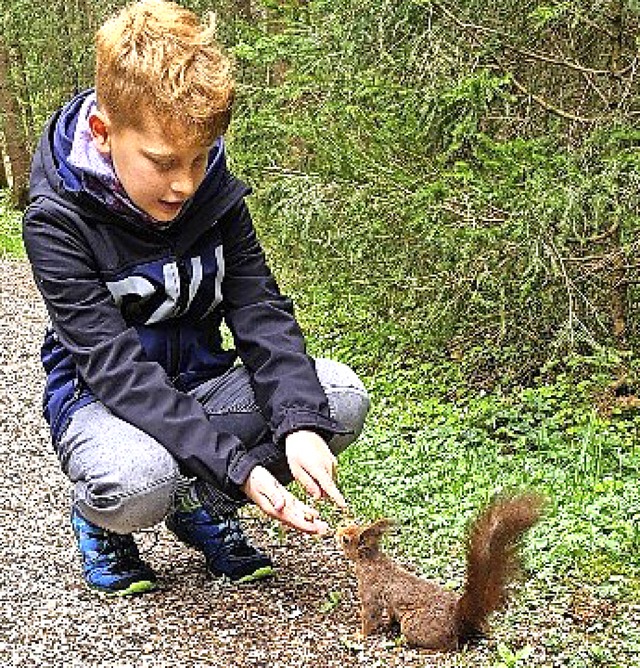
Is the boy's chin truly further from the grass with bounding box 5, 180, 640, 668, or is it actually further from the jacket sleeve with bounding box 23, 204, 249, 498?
the grass with bounding box 5, 180, 640, 668

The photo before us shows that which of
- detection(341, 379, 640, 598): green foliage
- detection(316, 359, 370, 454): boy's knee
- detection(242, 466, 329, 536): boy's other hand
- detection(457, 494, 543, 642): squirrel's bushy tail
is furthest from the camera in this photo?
detection(341, 379, 640, 598): green foliage

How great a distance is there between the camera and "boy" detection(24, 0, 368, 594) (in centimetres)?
303

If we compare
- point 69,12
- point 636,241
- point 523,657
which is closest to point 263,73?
point 636,241

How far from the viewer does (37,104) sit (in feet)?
74.6

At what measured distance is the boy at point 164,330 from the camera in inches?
119

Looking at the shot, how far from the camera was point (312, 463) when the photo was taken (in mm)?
3014

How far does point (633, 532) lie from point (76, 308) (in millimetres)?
1945

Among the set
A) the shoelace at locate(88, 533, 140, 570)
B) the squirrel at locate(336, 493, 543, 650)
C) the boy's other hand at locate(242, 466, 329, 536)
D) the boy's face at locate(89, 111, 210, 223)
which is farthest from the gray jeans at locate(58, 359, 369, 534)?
the boy's face at locate(89, 111, 210, 223)

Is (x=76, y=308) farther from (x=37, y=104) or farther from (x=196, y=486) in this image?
(x=37, y=104)

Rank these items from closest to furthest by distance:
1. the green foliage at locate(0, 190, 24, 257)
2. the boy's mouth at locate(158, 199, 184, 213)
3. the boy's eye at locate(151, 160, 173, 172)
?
the boy's eye at locate(151, 160, 173, 172) → the boy's mouth at locate(158, 199, 184, 213) → the green foliage at locate(0, 190, 24, 257)

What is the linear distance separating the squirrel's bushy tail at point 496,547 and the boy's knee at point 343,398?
0.82 m

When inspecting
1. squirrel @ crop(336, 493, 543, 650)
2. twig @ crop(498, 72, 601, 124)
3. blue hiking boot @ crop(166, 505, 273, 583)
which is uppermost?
twig @ crop(498, 72, 601, 124)

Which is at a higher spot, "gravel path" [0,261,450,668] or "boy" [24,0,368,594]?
"boy" [24,0,368,594]

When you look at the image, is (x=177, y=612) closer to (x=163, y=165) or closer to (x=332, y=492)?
(x=332, y=492)
